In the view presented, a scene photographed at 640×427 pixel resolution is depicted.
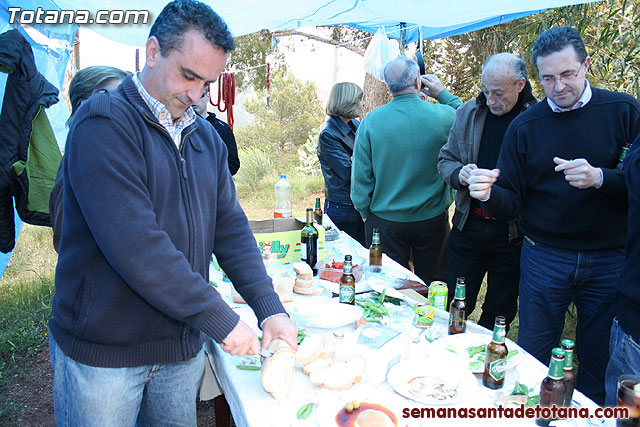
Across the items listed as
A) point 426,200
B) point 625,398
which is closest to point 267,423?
point 625,398

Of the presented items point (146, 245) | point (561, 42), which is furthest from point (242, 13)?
point (146, 245)

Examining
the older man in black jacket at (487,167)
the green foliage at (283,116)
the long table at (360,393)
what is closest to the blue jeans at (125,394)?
the long table at (360,393)

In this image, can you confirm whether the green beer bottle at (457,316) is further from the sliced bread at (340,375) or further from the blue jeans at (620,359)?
the blue jeans at (620,359)

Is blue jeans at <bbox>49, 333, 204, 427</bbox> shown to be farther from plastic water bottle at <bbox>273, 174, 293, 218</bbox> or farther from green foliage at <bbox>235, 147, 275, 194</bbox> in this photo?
green foliage at <bbox>235, 147, 275, 194</bbox>

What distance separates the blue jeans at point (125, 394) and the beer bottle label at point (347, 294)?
68 centimetres

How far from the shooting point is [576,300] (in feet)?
7.66

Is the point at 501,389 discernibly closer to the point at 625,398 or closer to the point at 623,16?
the point at 625,398

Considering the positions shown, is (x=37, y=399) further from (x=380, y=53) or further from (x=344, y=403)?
(x=380, y=53)

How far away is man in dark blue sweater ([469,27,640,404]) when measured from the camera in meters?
2.21

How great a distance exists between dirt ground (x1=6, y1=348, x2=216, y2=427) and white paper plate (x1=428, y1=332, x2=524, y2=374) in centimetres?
183

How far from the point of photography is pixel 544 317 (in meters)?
2.35

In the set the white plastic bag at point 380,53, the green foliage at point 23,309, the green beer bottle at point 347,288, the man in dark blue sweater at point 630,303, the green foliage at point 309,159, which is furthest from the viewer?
the green foliage at point 309,159

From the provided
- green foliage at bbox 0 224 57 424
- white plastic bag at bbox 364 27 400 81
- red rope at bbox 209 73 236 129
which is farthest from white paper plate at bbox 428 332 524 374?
red rope at bbox 209 73 236 129

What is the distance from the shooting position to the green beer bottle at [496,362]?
143 centimetres
